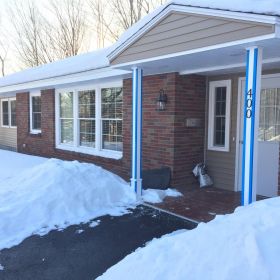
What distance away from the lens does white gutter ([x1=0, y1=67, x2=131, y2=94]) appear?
289 inches

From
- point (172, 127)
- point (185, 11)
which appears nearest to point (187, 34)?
point (185, 11)

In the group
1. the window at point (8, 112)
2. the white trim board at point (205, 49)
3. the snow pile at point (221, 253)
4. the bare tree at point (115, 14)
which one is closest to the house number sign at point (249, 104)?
the white trim board at point (205, 49)

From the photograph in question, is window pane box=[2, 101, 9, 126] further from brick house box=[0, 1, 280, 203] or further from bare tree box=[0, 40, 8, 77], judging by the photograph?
bare tree box=[0, 40, 8, 77]

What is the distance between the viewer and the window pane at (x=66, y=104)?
10.1m

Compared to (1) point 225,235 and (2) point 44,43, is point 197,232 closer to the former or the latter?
(1) point 225,235

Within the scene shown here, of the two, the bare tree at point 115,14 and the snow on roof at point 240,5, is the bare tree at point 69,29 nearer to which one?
the bare tree at point 115,14

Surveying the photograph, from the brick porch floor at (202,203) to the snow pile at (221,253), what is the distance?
8.27ft

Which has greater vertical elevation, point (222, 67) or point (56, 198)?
point (222, 67)

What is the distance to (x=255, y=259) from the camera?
2.08 metres

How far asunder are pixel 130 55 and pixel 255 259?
13.9 feet

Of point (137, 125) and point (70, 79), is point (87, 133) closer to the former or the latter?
point (70, 79)

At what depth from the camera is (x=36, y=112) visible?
38.7 feet

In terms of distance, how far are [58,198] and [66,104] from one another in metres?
5.30

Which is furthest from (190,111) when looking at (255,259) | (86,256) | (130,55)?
(255,259)
